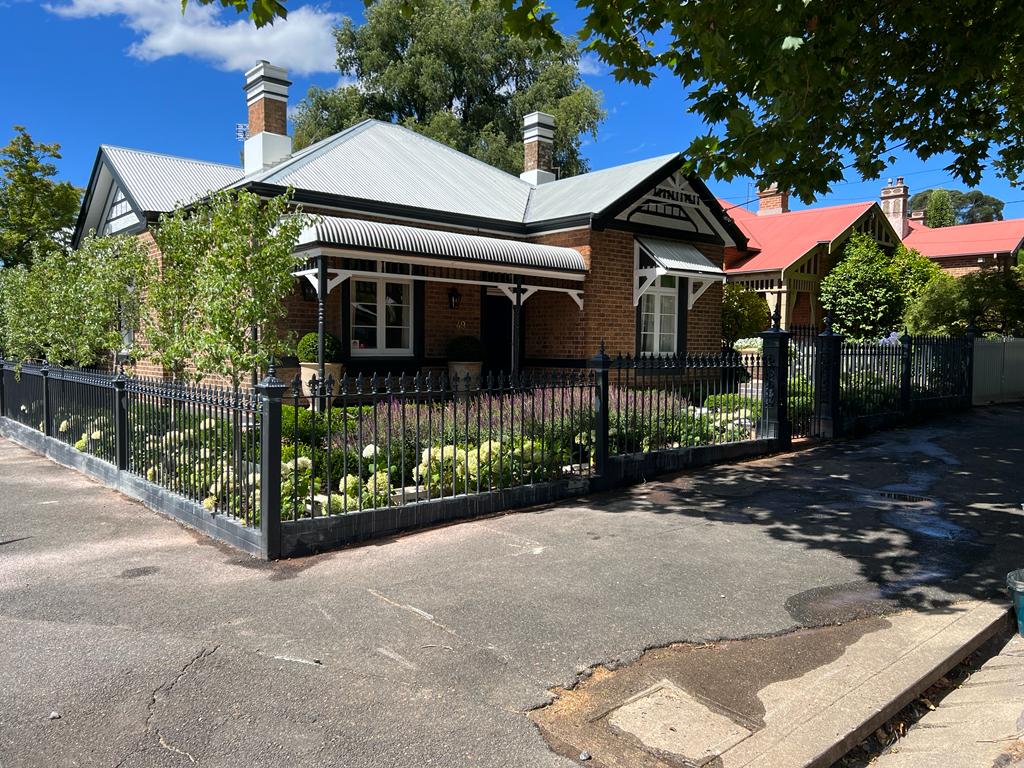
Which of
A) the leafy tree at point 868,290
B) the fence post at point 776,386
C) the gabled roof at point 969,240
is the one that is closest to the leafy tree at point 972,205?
the gabled roof at point 969,240

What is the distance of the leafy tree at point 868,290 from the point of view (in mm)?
23016

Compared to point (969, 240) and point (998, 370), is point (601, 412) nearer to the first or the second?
point (998, 370)

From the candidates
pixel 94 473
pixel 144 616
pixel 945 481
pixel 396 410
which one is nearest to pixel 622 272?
pixel 945 481

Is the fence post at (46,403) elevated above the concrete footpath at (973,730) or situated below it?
above

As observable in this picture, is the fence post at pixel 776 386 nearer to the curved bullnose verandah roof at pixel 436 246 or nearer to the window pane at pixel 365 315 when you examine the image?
the curved bullnose verandah roof at pixel 436 246

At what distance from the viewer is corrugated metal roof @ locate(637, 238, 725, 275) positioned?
50.2 ft

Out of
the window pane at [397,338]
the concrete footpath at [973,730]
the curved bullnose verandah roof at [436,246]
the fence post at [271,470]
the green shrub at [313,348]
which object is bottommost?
the concrete footpath at [973,730]

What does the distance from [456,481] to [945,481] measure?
19.5 feet

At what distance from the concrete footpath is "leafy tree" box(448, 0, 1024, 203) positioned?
14.8ft

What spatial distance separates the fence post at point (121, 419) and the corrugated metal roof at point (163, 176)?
6.65 m

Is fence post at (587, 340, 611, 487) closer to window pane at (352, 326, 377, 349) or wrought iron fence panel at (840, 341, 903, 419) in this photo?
wrought iron fence panel at (840, 341, 903, 419)

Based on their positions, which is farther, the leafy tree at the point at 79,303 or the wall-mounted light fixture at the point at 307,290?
the wall-mounted light fixture at the point at 307,290

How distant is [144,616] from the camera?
4.70m

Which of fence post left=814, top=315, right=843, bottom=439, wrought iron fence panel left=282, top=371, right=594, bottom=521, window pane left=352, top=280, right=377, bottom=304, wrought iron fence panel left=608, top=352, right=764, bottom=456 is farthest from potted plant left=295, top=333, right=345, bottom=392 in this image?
fence post left=814, top=315, right=843, bottom=439
